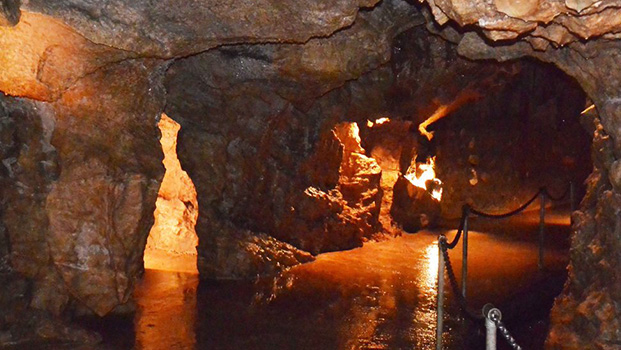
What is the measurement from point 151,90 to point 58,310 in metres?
2.30

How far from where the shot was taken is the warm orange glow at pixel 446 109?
11977 mm

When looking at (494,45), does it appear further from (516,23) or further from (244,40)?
(244,40)

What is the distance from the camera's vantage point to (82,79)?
18.0ft

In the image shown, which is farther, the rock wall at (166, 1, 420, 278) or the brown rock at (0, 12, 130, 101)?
the rock wall at (166, 1, 420, 278)

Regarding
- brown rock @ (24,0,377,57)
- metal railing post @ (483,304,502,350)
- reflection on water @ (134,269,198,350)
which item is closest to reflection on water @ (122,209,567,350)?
reflection on water @ (134,269,198,350)

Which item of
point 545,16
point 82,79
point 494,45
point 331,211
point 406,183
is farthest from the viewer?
point 406,183

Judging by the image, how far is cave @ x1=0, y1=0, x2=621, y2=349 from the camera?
4.71m

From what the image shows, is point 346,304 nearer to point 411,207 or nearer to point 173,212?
point 173,212

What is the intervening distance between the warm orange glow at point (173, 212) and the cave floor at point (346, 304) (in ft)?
5.47

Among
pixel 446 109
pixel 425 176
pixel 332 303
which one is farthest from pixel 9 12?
pixel 446 109

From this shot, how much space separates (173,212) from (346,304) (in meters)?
4.41

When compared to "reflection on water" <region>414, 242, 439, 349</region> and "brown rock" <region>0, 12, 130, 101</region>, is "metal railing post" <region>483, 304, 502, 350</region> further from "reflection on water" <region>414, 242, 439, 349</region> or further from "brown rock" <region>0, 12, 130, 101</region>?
"brown rock" <region>0, 12, 130, 101</region>

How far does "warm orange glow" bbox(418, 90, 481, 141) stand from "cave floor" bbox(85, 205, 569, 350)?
3.57m

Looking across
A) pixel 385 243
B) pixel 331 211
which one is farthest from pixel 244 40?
pixel 385 243
